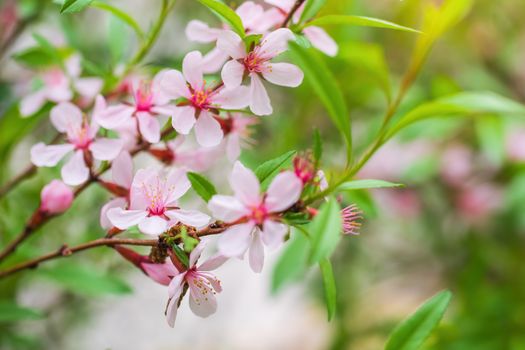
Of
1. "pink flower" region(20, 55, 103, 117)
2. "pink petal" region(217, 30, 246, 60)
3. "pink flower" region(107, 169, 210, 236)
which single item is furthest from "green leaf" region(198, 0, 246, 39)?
"pink flower" region(20, 55, 103, 117)

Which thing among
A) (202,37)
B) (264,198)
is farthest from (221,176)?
(264,198)

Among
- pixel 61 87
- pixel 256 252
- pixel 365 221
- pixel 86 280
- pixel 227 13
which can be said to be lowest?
pixel 365 221

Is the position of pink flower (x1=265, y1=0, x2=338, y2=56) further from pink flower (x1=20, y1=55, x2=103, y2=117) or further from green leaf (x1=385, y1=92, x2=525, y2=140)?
pink flower (x1=20, y1=55, x2=103, y2=117)

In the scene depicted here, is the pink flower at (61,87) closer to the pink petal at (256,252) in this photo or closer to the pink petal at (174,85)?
the pink petal at (174,85)

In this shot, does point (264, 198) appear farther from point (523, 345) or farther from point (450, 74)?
point (450, 74)

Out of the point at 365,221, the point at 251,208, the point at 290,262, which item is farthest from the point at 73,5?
the point at 365,221

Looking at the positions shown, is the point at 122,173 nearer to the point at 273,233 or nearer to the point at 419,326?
the point at 273,233
